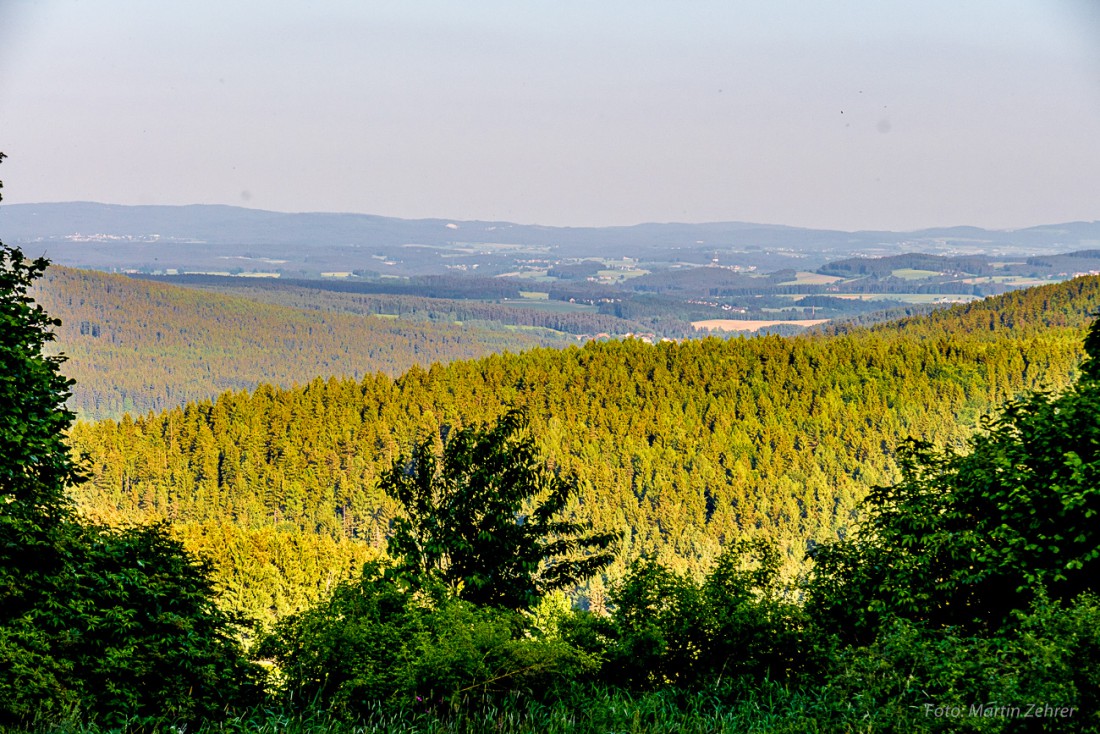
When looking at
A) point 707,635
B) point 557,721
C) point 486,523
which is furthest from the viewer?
point 486,523

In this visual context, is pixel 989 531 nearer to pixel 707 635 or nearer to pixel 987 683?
pixel 707 635

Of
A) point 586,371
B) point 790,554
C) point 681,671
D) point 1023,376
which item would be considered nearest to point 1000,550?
point 681,671

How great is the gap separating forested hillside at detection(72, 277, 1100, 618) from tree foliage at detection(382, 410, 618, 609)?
89.5 m

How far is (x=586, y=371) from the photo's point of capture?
182 meters

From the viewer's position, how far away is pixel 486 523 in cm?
2828

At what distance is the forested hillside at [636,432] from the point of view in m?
140

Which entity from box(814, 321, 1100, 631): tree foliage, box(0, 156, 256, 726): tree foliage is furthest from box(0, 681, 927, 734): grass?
box(814, 321, 1100, 631): tree foliage

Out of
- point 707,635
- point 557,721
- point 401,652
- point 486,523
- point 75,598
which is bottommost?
point 707,635

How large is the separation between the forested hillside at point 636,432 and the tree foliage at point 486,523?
8951 centimetres

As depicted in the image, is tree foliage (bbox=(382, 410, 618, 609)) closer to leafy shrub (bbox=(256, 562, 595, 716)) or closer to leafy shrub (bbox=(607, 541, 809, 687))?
leafy shrub (bbox=(256, 562, 595, 716))

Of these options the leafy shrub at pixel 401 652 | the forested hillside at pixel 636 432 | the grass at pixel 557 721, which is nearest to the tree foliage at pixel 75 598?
the leafy shrub at pixel 401 652

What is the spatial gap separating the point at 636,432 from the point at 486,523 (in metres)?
135

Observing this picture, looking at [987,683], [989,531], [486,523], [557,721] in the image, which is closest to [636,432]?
[486,523]

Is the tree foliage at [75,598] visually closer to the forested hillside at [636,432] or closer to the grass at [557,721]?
the grass at [557,721]
